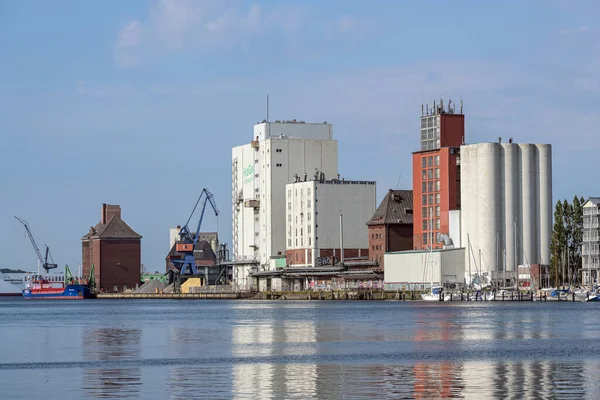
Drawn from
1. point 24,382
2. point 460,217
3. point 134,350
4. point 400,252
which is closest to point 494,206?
point 460,217

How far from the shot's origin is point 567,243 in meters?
190

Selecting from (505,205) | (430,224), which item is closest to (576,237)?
(505,205)

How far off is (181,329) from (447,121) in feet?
372

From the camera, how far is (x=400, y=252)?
642ft

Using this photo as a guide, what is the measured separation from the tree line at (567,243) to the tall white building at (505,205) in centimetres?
214

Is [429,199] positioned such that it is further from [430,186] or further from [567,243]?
[567,243]

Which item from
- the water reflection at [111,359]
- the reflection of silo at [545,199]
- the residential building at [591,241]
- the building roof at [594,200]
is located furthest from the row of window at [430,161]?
the water reflection at [111,359]

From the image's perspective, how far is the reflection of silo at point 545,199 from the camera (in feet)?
617

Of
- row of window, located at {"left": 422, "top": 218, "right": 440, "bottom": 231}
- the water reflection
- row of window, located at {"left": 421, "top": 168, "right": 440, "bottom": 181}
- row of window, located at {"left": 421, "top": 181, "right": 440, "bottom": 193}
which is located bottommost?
the water reflection

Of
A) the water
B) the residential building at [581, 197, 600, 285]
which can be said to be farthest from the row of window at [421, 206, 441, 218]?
the water

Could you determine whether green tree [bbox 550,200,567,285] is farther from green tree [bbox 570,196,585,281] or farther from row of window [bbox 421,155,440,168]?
row of window [bbox 421,155,440,168]

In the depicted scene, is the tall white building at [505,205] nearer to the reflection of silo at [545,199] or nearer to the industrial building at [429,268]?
the reflection of silo at [545,199]

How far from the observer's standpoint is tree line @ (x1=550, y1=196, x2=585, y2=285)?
185000mm

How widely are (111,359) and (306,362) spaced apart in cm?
970
